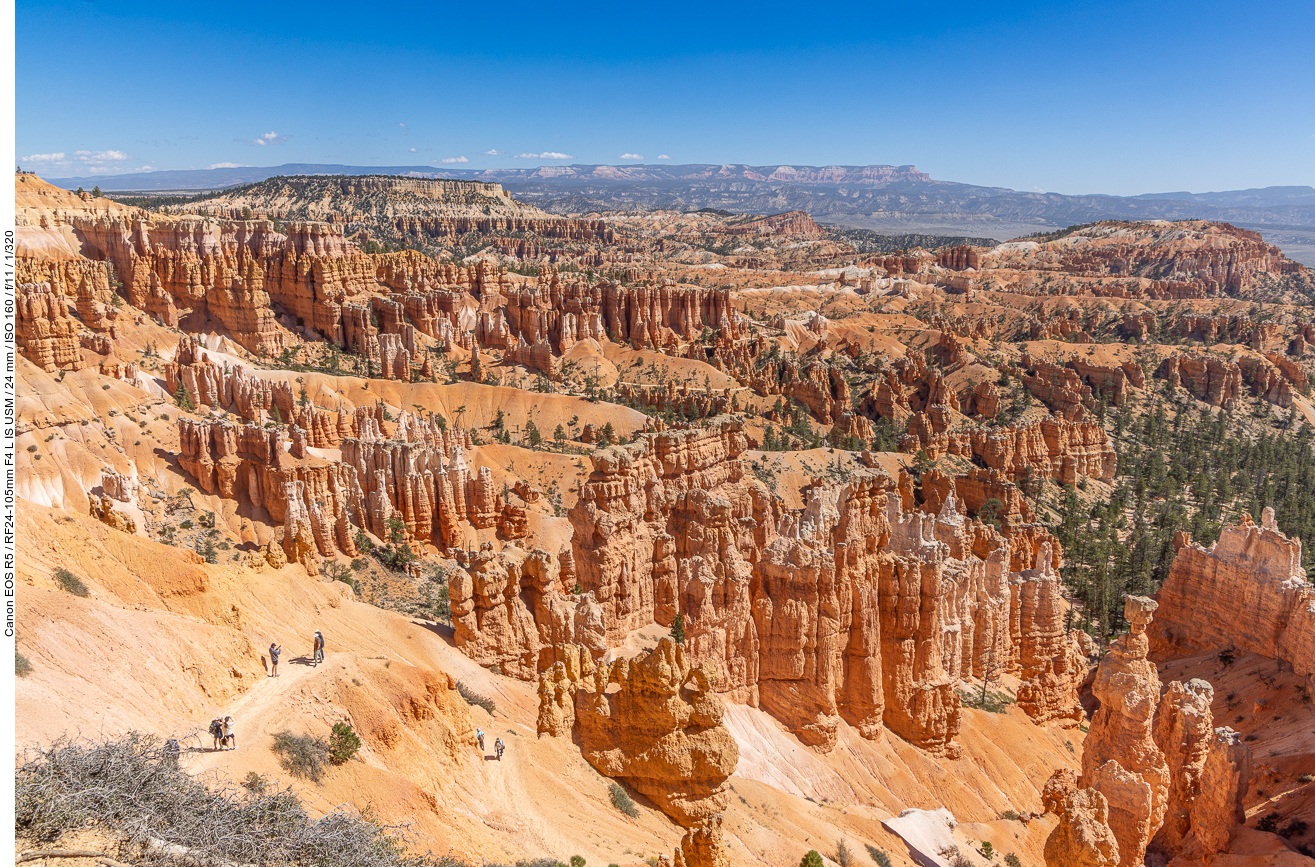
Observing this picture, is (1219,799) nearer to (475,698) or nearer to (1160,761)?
(1160,761)

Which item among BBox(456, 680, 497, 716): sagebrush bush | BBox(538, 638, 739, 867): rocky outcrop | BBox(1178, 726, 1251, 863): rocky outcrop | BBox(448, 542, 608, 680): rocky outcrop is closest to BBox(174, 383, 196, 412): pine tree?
BBox(448, 542, 608, 680): rocky outcrop

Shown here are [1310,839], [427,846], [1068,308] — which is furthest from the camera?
[1068,308]

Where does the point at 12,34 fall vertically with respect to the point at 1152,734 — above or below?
above

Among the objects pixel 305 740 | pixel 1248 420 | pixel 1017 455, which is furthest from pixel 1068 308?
pixel 305 740

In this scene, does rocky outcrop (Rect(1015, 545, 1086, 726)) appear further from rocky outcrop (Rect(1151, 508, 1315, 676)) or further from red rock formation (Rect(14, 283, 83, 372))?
red rock formation (Rect(14, 283, 83, 372))

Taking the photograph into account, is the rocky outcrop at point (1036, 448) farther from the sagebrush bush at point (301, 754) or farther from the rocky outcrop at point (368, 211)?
the rocky outcrop at point (368, 211)

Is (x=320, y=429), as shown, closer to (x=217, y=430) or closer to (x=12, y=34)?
(x=217, y=430)
